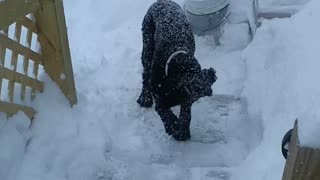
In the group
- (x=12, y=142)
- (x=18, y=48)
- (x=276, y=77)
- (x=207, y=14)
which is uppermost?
(x=18, y=48)

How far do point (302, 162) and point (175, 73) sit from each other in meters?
2.22

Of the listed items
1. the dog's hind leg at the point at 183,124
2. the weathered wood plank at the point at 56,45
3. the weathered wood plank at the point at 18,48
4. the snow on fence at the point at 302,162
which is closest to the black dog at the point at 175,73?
the dog's hind leg at the point at 183,124

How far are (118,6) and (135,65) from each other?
1605 mm

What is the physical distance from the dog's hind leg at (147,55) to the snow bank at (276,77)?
861 mm

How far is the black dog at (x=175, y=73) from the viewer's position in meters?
3.40

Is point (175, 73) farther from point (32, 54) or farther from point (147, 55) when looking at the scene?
point (32, 54)

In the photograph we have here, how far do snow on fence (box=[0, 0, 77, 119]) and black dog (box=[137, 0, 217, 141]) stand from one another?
0.72 m

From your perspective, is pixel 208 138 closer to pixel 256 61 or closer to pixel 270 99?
pixel 270 99

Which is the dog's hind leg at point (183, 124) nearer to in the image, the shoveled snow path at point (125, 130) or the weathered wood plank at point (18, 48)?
the shoveled snow path at point (125, 130)

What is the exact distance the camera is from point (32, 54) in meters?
3.45

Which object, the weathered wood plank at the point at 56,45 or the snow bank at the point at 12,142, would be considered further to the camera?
the weathered wood plank at the point at 56,45

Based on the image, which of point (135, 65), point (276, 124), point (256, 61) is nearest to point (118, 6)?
point (135, 65)

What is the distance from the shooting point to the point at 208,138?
3.67 m

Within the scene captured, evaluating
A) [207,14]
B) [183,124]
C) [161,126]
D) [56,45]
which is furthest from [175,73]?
[207,14]
